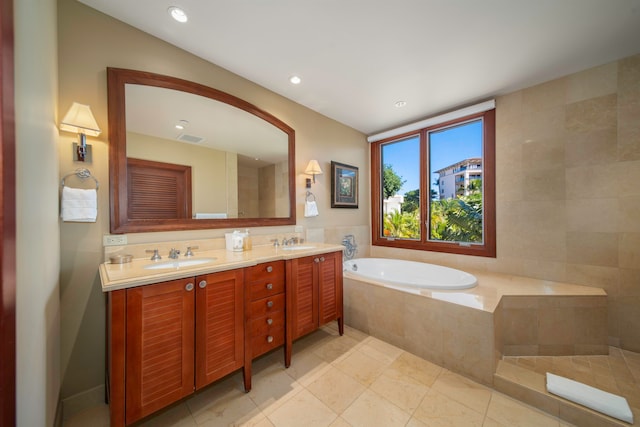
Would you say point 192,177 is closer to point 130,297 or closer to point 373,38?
point 130,297

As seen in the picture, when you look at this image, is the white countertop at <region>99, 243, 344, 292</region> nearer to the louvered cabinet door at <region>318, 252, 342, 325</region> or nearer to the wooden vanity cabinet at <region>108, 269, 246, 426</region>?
the wooden vanity cabinet at <region>108, 269, 246, 426</region>

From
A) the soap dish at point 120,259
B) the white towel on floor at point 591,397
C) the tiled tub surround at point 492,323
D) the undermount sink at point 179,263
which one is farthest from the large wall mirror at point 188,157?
the white towel on floor at point 591,397

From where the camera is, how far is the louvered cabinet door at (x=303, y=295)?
1.77 metres

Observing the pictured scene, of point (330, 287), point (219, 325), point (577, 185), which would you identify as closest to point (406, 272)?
point (330, 287)

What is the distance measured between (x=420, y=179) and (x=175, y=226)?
292cm

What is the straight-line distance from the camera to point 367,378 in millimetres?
1656

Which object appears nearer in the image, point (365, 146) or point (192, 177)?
point (192, 177)

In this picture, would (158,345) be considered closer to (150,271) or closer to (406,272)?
(150,271)

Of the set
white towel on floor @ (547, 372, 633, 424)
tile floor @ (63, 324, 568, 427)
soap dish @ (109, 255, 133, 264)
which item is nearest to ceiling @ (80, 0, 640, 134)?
soap dish @ (109, 255, 133, 264)

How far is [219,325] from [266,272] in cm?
42

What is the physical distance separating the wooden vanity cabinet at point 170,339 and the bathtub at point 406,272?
1.48m

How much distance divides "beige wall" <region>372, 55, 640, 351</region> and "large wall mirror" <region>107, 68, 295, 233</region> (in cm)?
250

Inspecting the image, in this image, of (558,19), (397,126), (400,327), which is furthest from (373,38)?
(400,327)

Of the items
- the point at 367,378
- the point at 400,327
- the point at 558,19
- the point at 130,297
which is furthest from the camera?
the point at 400,327
